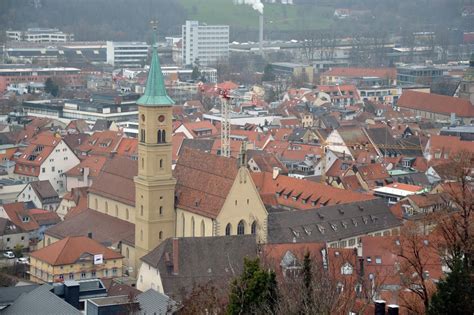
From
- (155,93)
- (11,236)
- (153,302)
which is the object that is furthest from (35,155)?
(153,302)

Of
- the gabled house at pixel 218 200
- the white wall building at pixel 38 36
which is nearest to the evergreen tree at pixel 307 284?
the gabled house at pixel 218 200

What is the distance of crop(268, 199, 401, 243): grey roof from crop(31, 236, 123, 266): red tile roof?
7.11 meters

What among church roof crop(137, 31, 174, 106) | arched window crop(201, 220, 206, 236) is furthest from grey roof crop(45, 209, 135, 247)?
church roof crop(137, 31, 174, 106)

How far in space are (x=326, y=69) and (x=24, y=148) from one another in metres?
81.3

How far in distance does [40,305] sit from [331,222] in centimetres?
1879

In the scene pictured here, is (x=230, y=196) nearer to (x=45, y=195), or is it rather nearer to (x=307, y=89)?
(x=45, y=195)

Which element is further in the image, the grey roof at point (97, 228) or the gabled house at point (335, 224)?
the grey roof at point (97, 228)

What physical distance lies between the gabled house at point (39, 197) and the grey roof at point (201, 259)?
20607 millimetres

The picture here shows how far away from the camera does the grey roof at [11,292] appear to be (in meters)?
39.3

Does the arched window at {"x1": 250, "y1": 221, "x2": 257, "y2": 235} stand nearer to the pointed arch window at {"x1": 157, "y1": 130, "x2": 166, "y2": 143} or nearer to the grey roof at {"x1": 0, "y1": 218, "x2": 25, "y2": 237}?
the pointed arch window at {"x1": 157, "y1": 130, "x2": 166, "y2": 143}

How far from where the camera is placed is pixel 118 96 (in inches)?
3967

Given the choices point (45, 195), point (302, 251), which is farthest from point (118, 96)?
point (302, 251)

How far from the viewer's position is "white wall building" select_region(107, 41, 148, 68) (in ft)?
502

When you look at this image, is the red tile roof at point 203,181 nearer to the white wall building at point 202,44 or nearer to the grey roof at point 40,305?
the grey roof at point 40,305
